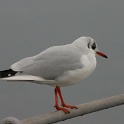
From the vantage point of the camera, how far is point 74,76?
167 cm

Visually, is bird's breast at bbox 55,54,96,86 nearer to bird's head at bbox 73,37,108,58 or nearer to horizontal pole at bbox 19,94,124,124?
bird's head at bbox 73,37,108,58

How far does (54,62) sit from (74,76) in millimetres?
126

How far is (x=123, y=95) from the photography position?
5.41 feet

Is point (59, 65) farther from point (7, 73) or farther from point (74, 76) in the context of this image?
point (7, 73)

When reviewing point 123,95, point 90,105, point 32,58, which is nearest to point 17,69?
point 32,58

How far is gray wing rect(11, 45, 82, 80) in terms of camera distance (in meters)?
1.67

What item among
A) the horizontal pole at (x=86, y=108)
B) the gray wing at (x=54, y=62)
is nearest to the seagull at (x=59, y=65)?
the gray wing at (x=54, y=62)

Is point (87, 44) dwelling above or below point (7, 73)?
above

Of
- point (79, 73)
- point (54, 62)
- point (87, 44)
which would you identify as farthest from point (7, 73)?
point (87, 44)

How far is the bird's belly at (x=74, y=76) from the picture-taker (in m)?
1.67

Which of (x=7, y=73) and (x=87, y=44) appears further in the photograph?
(x=87, y=44)

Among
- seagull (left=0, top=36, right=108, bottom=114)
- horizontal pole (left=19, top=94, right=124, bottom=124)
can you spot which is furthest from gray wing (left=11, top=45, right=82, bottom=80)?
horizontal pole (left=19, top=94, right=124, bottom=124)

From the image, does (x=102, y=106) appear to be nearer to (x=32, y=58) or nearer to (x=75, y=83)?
(x=75, y=83)

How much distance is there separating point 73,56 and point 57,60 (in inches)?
3.3
